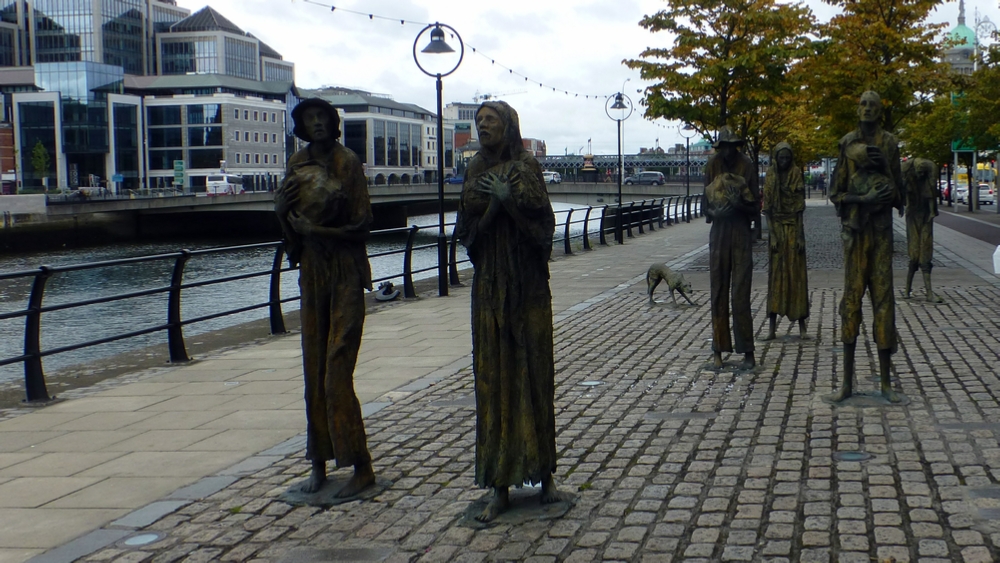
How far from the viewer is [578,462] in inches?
244

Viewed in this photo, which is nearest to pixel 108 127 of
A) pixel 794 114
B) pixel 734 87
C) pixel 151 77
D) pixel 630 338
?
pixel 151 77

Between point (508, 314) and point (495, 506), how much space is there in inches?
34.9

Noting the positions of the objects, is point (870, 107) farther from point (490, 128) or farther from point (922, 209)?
point (922, 209)

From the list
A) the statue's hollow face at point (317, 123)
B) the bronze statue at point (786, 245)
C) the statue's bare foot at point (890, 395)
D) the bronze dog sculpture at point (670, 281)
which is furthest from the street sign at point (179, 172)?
the statue's hollow face at point (317, 123)

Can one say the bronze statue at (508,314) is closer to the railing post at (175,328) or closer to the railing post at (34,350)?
the railing post at (34,350)

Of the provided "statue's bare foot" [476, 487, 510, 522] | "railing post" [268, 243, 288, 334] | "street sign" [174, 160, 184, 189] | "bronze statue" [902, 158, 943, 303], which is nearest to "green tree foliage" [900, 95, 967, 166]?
"bronze statue" [902, 158, 943, 303]

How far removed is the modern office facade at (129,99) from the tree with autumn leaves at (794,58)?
226ft

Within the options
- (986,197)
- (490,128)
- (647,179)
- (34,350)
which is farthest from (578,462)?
(647,179)

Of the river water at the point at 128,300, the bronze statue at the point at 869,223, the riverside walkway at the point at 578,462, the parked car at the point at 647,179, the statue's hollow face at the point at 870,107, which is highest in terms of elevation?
the parked car at the point at 647,179

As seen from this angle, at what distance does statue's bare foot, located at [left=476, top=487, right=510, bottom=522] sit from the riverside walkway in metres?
0.06

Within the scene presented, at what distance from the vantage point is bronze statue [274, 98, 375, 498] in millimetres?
5441

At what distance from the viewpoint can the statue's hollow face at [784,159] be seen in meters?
10.9

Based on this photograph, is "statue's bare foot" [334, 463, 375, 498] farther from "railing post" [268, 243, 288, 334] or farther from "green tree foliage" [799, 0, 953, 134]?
"green tree foliage" [799, 0, 953, 134]

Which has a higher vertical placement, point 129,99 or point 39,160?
point 129,99
